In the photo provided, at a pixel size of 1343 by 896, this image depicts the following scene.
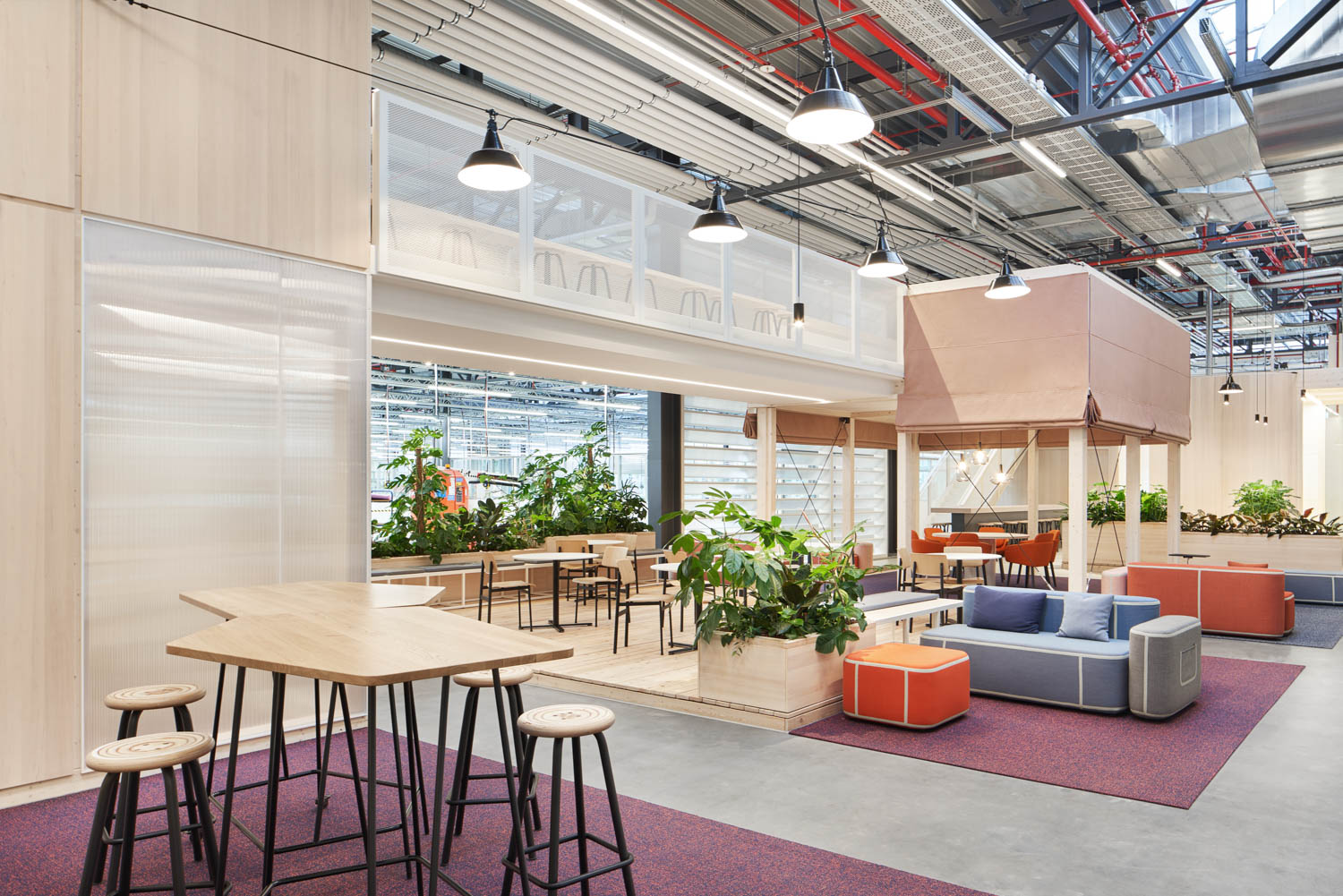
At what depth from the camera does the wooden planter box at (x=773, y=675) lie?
5648 millimetres

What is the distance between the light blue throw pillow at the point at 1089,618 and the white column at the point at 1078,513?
3785 millimetres

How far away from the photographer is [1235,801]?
432 centimetres

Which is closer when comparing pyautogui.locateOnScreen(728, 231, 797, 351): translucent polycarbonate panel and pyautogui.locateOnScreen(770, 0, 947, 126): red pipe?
pyautogui.locateOnScreen(770, 0, 947, 126): red pipe

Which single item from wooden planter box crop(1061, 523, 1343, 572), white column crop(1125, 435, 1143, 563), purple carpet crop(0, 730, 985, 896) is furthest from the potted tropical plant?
wooden planter box crop(1061, 523, 1343, 572)

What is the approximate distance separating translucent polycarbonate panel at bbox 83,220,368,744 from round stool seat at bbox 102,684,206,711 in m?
1.35

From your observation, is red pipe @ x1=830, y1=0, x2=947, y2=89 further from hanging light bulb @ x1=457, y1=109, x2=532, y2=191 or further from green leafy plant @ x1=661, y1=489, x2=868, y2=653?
green leafy plant @ x1=661, y1=489, x2=868, y2=653

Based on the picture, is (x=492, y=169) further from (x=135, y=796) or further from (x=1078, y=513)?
(x=1078, y=513)

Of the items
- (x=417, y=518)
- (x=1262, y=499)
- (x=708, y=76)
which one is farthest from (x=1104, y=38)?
(x=1262, y=499)

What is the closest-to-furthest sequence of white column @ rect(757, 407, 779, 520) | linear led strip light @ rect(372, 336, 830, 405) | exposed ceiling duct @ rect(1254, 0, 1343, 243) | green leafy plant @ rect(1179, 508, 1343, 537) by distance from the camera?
exposed ceiling duct @ rect(1254, 0, 1343, 243) → linear led strip light @ rect(372, 336, 830, 405) → white column @ rect(757, 407, 779, 520) → green leafy plant @ rect(1179, 508, 1343, 537)

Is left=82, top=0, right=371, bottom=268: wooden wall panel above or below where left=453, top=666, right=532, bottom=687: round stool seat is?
above

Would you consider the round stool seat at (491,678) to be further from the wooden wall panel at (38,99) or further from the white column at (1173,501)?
the white column at (1173,501)

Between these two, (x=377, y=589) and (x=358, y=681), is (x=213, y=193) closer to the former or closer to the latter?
(x=377, y=589)

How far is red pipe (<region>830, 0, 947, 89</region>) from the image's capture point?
6.96 metres

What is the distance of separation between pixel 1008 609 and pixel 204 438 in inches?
214
